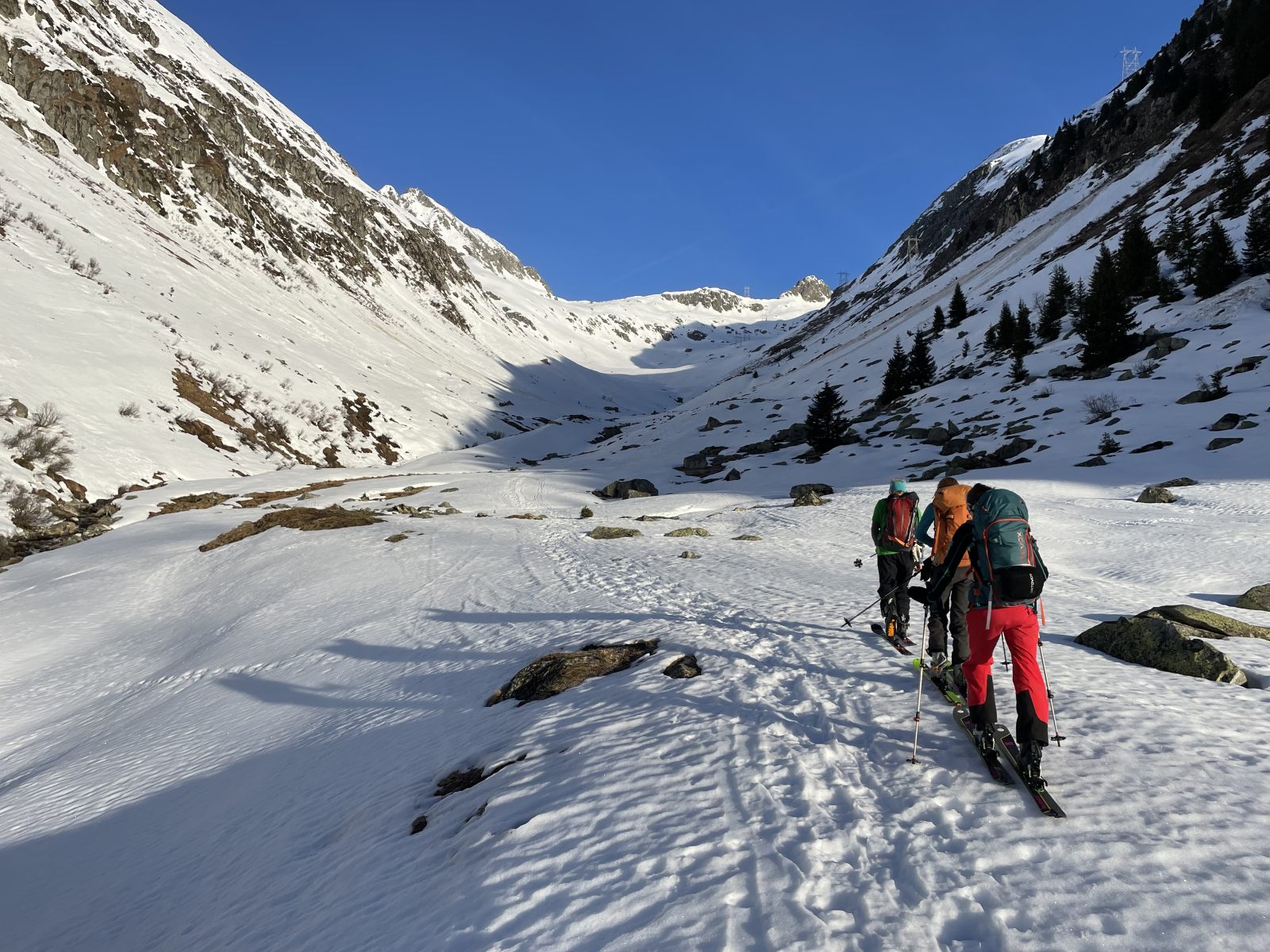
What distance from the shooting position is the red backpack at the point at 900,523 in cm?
803

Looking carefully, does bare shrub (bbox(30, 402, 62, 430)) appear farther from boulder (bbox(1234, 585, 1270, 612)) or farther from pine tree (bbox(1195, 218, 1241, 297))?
pine tree (bbox(1195, 218, 1241, 297))

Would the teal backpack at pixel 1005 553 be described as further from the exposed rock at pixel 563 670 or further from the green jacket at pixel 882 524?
the exposed rock at pixel 563 670

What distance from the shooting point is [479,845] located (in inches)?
168

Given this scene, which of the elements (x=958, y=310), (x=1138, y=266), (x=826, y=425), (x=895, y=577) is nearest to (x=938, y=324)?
(x=958, y=310)

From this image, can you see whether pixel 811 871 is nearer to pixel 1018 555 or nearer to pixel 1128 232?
pixel 1018 555

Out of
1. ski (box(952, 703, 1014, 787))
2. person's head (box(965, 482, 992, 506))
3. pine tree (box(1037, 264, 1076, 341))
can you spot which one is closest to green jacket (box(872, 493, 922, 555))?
person's head (box(965, 482, 992, 506))

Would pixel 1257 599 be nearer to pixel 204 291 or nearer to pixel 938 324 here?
pixel 938 324

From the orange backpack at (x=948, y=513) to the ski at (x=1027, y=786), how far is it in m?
2.25

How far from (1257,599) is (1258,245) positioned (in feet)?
108

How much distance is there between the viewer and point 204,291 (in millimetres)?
44812

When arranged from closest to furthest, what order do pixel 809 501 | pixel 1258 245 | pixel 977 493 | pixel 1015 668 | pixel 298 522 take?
pixel 1015 668, pixel 977 493, pixel 298 522, pixel 809 501, pixel 1258 245

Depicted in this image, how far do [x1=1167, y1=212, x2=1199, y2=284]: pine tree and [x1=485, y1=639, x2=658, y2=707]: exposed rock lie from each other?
42.5 metres

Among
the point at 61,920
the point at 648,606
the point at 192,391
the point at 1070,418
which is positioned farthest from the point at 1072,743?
the point at 192,391

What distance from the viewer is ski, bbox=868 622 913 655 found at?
7351mm
